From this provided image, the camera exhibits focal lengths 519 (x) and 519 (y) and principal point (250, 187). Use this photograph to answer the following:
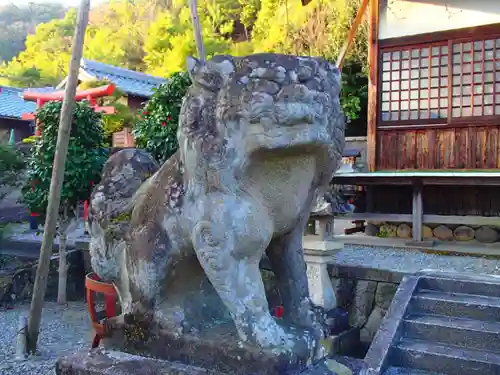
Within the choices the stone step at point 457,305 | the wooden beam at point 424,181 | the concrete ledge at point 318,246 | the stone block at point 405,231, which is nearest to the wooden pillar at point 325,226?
the concrete ledge at point 318,246

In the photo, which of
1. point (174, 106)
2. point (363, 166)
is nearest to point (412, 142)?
point (363, 166)

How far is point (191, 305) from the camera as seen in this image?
2.33 metres

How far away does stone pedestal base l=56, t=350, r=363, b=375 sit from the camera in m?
2.14

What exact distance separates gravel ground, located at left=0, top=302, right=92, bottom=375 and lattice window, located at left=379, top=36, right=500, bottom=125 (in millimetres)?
6335

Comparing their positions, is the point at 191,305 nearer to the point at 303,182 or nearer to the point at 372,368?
the point at 303,182

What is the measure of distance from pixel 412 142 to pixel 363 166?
4.45ft

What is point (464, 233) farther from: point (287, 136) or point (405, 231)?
point (287, 136)

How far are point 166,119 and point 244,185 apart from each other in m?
3.84

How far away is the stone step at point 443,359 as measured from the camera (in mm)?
4320

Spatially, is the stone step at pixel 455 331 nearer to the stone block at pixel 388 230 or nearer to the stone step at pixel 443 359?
the stone step at pixel 443 359

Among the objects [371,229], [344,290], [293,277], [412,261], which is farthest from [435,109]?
[293,277]

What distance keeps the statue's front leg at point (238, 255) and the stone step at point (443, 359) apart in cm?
298

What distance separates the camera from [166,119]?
5.64 meters

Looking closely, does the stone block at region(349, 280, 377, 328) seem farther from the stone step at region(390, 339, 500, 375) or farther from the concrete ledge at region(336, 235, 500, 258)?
the concrete ledge at region(336, 235, 500, 258)
